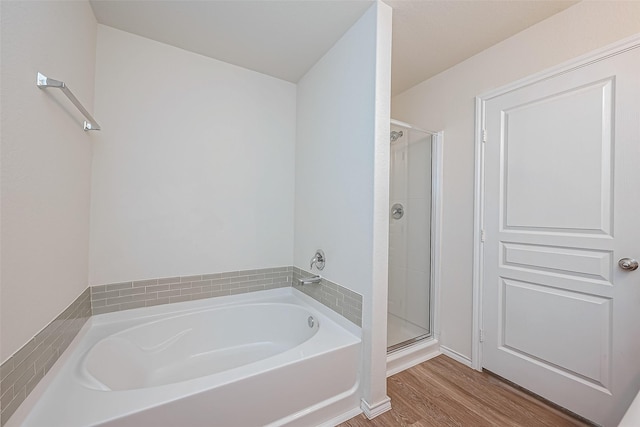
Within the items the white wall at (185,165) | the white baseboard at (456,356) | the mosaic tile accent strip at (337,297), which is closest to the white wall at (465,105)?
the white baseboard at (456,356)

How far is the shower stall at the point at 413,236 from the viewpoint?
82.5 inches

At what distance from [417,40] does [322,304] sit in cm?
202

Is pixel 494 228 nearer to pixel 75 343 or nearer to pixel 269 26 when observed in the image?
pixel 269 26

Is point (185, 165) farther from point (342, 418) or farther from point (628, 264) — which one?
point (628, 264)

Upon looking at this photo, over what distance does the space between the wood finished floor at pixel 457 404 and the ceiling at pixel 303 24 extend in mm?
2363

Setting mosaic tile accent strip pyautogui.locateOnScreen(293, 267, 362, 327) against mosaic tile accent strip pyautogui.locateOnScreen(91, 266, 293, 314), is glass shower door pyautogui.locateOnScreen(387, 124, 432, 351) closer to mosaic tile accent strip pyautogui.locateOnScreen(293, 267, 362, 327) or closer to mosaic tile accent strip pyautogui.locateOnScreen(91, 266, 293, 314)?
mosaic tile accent strip pyautogui.locateOnScreen(293, 267, 362, 327)

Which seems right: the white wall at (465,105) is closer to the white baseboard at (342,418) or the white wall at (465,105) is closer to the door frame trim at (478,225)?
the door frame trim at (478,225)

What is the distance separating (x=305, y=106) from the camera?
215 cm

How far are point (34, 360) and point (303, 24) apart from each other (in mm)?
2107

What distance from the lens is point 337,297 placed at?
170 centimetres

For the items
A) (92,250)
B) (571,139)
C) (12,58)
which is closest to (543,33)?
(571,139)

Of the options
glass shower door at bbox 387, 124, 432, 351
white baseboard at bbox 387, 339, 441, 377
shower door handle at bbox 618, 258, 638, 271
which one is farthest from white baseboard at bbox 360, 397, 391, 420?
shower door handle at bbox 618, 258, 638, 271

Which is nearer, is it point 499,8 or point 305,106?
point 499,8

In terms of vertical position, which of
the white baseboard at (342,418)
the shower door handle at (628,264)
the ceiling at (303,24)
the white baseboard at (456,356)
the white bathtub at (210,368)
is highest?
the ceiling at (303,24)
